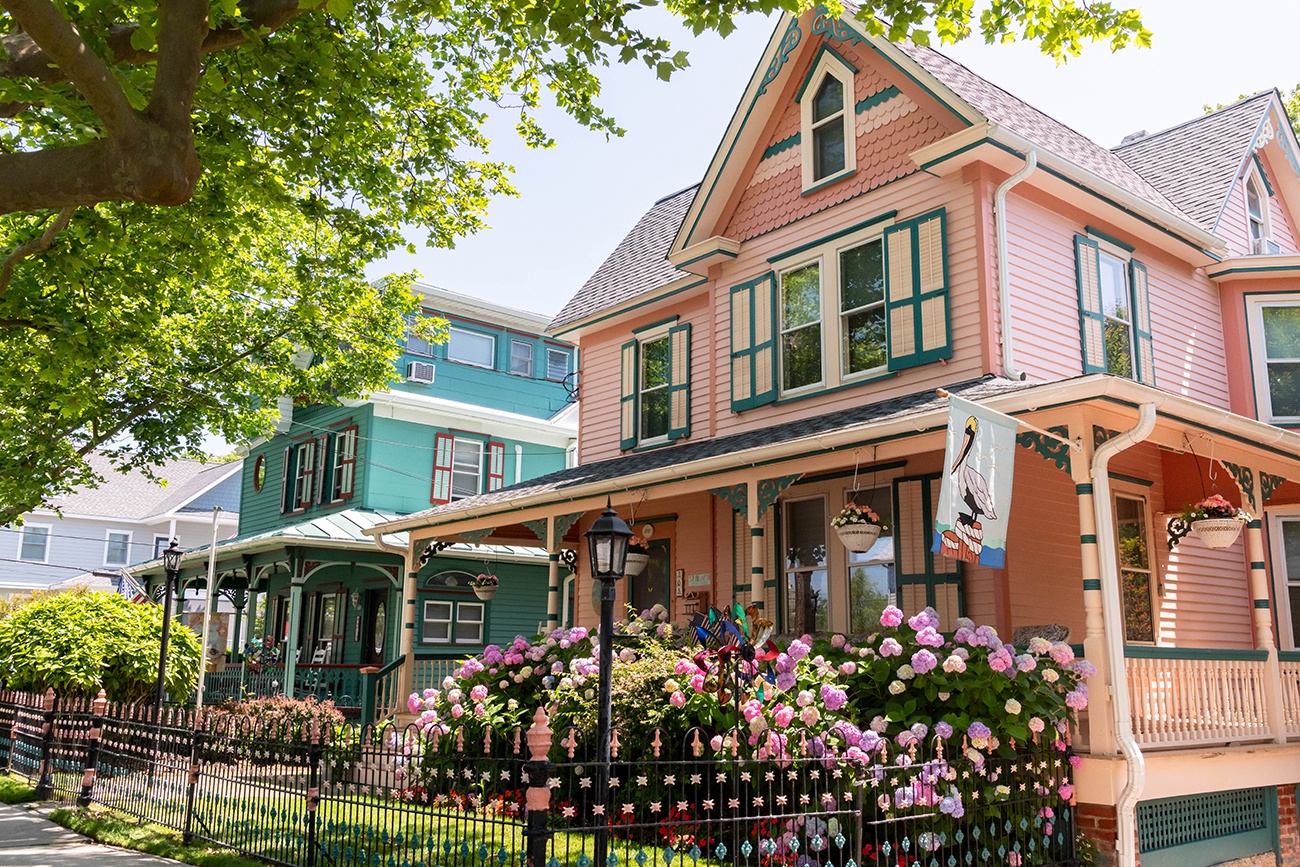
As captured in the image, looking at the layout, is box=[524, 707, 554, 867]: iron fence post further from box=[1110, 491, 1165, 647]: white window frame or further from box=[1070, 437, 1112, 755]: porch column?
box=[1110, 491, 1165, 647]: white window frame

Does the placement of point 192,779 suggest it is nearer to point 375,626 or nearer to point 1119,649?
point 1119,649

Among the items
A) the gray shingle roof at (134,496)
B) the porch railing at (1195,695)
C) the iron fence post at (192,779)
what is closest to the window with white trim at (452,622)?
the iron fence post at (192,779)

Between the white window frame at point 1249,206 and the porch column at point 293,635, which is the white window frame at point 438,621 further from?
the white window frame at point 1249,206

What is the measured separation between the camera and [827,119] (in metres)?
14.3

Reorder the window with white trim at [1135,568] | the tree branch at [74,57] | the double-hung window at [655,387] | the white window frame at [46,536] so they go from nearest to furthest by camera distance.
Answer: the tree branch at [74,57] → the window with white trim at [1135,568] → the double-hung window at [655,387] → the white window frame at [46,536]

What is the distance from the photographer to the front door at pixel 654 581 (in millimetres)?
15828

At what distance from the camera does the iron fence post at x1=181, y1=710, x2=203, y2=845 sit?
9.98 meters

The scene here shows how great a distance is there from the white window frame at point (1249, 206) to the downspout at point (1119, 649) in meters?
8.85

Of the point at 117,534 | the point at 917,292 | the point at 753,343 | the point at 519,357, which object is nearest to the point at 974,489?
the point at 917,292

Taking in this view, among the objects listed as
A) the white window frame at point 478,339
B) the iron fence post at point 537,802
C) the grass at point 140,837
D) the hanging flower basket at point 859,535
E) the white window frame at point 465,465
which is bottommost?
the grass at point 140,837

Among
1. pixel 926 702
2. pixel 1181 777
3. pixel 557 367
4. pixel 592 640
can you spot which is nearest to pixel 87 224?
pixel 592 640

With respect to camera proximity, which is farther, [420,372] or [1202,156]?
[420,372]

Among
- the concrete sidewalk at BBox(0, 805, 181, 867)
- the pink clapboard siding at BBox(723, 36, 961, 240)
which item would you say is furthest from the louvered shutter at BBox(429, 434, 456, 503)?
the concrete sidewalk at BBox(0, 805, 181, 867)

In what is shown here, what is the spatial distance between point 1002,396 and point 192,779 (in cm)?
824
